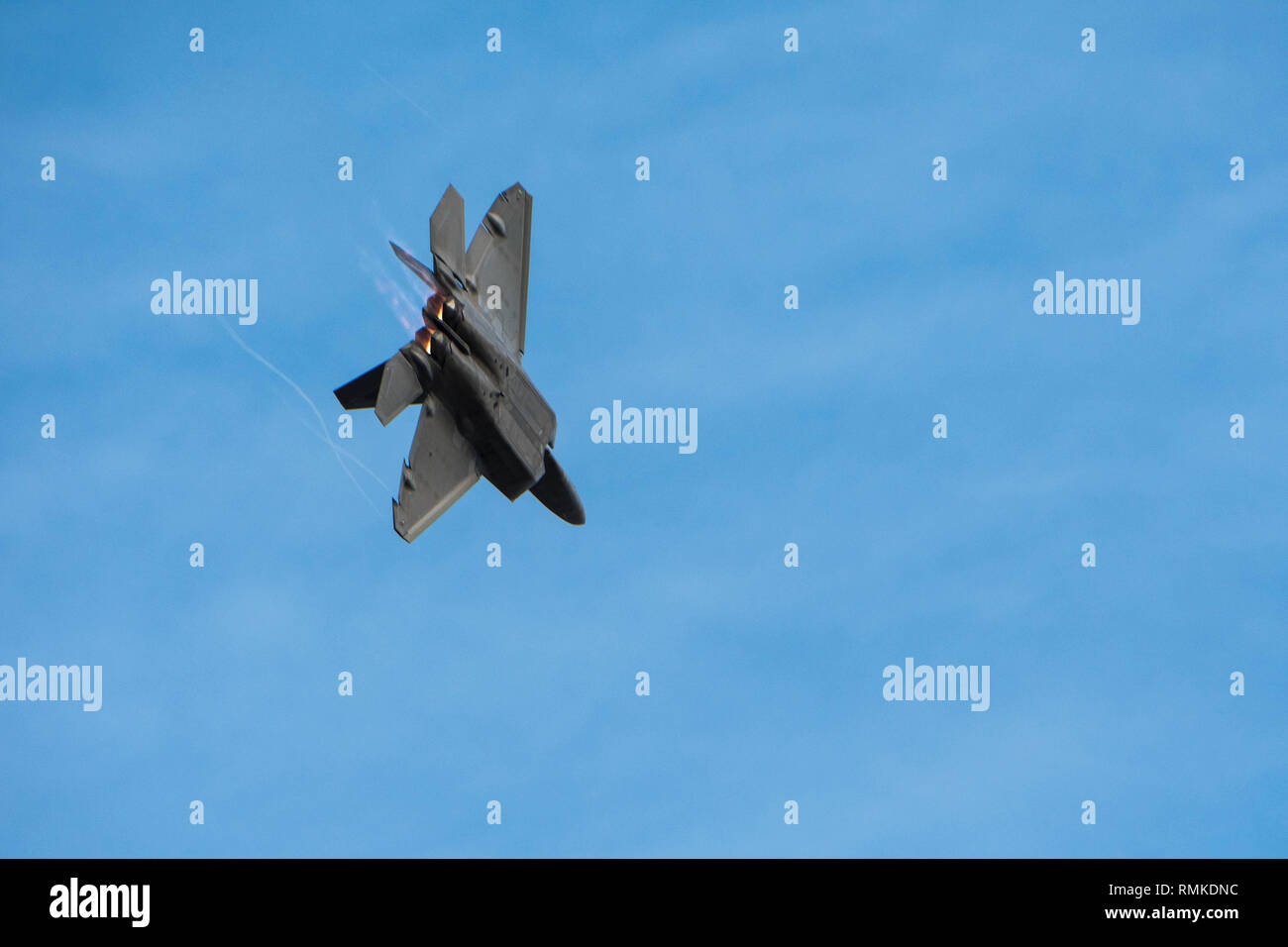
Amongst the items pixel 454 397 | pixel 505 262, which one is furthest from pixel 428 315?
pixel 505 262

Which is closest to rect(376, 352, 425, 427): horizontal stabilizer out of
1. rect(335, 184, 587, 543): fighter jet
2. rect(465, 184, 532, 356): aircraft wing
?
rect(335, 184, 587, 543): fighter jet

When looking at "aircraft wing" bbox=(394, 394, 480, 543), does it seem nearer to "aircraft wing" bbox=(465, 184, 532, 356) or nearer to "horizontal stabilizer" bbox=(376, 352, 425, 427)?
"horizontal stabilizer" bbox=(376, 352, 425, 427)

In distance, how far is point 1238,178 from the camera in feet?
174

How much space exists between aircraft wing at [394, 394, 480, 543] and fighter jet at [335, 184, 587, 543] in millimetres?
21

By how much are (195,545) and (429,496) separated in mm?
11913

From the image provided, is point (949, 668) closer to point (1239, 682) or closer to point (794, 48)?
point (1239, 682)

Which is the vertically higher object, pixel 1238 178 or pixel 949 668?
pixel 1238 178

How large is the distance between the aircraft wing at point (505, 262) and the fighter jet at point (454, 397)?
2.99ft

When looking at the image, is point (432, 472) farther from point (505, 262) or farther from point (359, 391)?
point (505, 262)

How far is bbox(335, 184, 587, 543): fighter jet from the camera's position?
129 feet

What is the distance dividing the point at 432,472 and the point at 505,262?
7.96 m

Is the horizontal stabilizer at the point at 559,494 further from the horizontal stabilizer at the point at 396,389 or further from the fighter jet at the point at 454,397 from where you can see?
the horizontal stabilizer at the point at 396,389

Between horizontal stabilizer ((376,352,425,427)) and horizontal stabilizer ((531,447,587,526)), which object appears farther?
horizontal stabilizer ((531,447,587,526))
